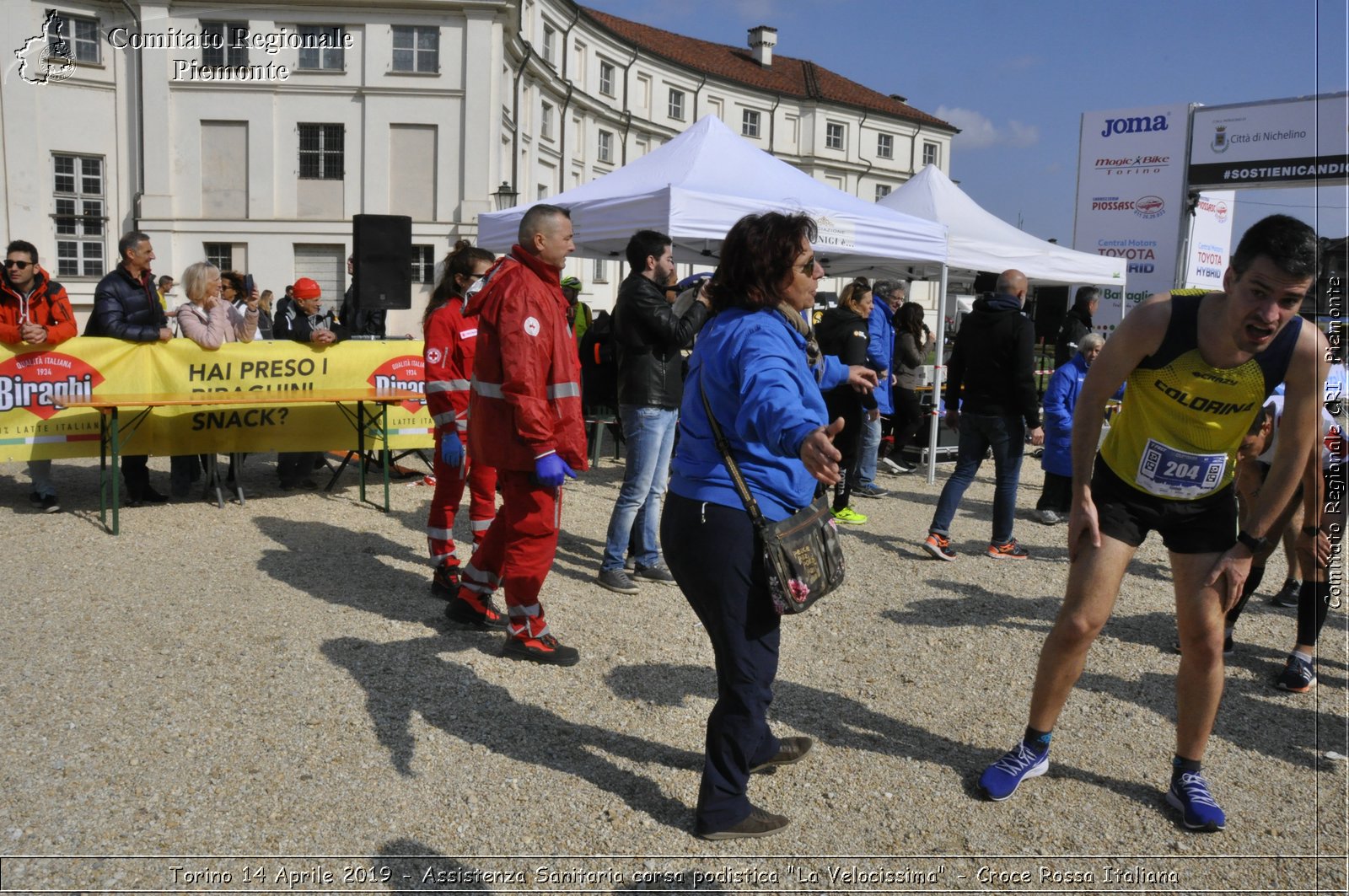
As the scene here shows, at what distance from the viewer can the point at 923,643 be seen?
17.1 ft

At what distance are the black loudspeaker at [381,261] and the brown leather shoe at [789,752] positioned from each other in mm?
9232

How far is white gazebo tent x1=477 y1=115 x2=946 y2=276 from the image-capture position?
27.2 ft

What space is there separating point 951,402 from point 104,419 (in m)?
6.12

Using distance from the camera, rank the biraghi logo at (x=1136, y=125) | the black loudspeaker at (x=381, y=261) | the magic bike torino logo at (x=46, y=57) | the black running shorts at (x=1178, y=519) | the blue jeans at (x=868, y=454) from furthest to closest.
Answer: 1. the magic bike torino logo at (x=46, y=57)
2. the biraghi logo at (x=1136, y=125)
3. the black loudspeaker at (x=381, y=261)
4. the blue jeans at (x=868, y=454)
5. the black running shorts at (x=1178, y=519)

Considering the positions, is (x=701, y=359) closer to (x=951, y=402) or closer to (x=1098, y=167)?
(x=951, y=402)

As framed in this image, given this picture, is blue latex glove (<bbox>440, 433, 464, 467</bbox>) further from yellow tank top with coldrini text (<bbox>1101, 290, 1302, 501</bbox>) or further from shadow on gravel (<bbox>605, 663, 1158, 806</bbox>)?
yellow tank top with coldrini text (<bbox>1101, 290, 1302, 501</bbox>)

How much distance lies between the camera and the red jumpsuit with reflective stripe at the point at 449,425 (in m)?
5.52

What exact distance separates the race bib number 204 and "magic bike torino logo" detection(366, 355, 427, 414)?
678cm

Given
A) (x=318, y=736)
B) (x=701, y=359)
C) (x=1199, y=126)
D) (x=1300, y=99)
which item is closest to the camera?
(x=701, y=359)

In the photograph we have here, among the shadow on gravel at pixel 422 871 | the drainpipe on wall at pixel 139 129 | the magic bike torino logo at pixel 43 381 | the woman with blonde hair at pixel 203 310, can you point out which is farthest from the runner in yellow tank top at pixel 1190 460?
the drainpipe on wall at pixel 139 129

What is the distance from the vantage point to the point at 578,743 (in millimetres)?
3857

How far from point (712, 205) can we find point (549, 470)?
4.74 m

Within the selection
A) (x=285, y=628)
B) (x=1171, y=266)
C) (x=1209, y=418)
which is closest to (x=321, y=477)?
(x=285, y=628)

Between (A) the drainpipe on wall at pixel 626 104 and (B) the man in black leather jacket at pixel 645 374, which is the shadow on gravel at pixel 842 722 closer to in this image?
(B) the man in black leather jacket at pixel 645 374
